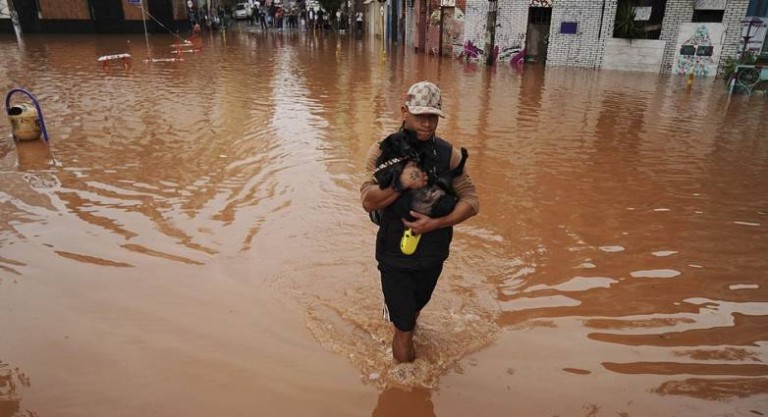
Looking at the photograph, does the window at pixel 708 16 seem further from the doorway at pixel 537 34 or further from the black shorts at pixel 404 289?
the black shorts at pixel 404 289

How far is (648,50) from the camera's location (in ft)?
68.2

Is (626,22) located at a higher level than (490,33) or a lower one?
higher

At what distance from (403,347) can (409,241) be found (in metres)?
0.86

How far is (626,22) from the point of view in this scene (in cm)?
2103

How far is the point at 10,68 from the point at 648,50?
79.9 ft

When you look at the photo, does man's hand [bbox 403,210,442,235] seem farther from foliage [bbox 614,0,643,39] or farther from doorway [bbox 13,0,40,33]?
doorway [bbox 13,0,40,33]

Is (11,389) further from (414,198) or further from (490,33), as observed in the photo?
(490,33)

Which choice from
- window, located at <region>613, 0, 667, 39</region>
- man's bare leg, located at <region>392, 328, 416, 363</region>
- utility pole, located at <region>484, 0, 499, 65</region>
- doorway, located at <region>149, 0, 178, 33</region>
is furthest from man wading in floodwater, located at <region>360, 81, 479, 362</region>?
doorway, located at <region>149, 0, 178, 33</region>

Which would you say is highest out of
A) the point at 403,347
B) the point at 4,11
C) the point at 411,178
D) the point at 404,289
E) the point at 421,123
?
the point at 4,11

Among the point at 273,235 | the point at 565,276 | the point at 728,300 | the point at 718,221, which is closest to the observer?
the point at 728,300

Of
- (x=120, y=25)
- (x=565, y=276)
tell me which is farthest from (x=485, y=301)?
(x=120, y=25)

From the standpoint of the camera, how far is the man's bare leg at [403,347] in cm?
324

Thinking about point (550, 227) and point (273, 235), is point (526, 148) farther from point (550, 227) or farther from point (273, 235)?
point (273, 235)

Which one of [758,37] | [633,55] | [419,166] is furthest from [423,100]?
[633,55]
